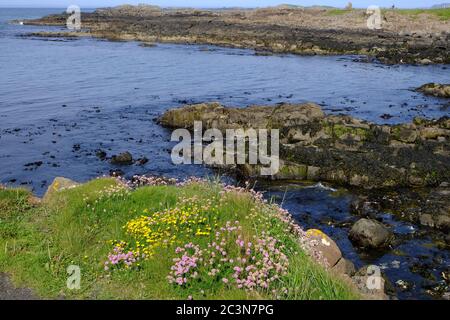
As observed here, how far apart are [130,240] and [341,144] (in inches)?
784

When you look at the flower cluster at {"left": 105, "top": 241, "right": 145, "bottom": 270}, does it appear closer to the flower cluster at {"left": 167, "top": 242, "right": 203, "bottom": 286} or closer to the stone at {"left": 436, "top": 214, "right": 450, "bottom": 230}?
the flower cluster at {"left": 167, "top": 242, "right": 203, "bottom": 286}

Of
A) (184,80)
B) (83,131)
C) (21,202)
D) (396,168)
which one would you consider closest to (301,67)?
(184,80)

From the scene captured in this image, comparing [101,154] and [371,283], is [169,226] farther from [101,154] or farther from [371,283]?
[101,154]

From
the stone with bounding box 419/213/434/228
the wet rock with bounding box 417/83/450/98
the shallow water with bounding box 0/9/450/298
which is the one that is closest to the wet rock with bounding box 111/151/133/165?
the shallow water with bounding box 0/9/450/298

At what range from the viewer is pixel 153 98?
155ft

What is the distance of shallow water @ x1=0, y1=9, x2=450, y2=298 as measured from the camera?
25.6 metres

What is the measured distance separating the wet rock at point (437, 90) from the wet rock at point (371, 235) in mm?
34068

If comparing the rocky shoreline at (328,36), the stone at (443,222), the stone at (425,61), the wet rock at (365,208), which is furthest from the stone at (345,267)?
the rocky shoreline at (328,36)

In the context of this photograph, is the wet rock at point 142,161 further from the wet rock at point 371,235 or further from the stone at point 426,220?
the stone at point 426,220

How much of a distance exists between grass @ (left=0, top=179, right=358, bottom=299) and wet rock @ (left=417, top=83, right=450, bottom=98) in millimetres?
39633

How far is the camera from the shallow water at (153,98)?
84.1 feet
